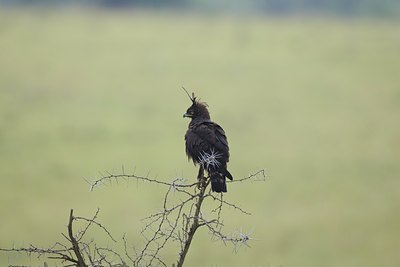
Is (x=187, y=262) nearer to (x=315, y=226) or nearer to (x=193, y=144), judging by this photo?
(x=315, y=226)

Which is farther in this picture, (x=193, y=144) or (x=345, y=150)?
(x=345, y=150)

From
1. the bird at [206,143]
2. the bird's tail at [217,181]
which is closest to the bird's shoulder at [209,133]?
the bird at [206,143]

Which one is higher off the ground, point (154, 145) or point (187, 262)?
point (154, 145)

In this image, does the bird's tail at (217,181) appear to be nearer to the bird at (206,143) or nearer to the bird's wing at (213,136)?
the bird at (206,143)

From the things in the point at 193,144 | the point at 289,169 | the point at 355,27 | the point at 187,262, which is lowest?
the point at 193,144

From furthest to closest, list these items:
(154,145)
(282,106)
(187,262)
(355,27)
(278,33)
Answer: (355,27), (278,33), (282,106), (154,145), (187,262)

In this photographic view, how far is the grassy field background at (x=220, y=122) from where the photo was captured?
19.2 meters

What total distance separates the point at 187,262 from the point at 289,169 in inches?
274

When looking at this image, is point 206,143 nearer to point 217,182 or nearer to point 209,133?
point 209,133

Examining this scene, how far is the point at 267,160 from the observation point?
79.6 feet

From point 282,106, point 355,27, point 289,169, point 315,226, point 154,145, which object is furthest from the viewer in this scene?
point 355,27

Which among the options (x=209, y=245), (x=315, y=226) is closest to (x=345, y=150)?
(x=315, y=226)

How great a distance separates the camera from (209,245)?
18.2m

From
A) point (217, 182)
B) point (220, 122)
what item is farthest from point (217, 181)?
point (220, 122)
